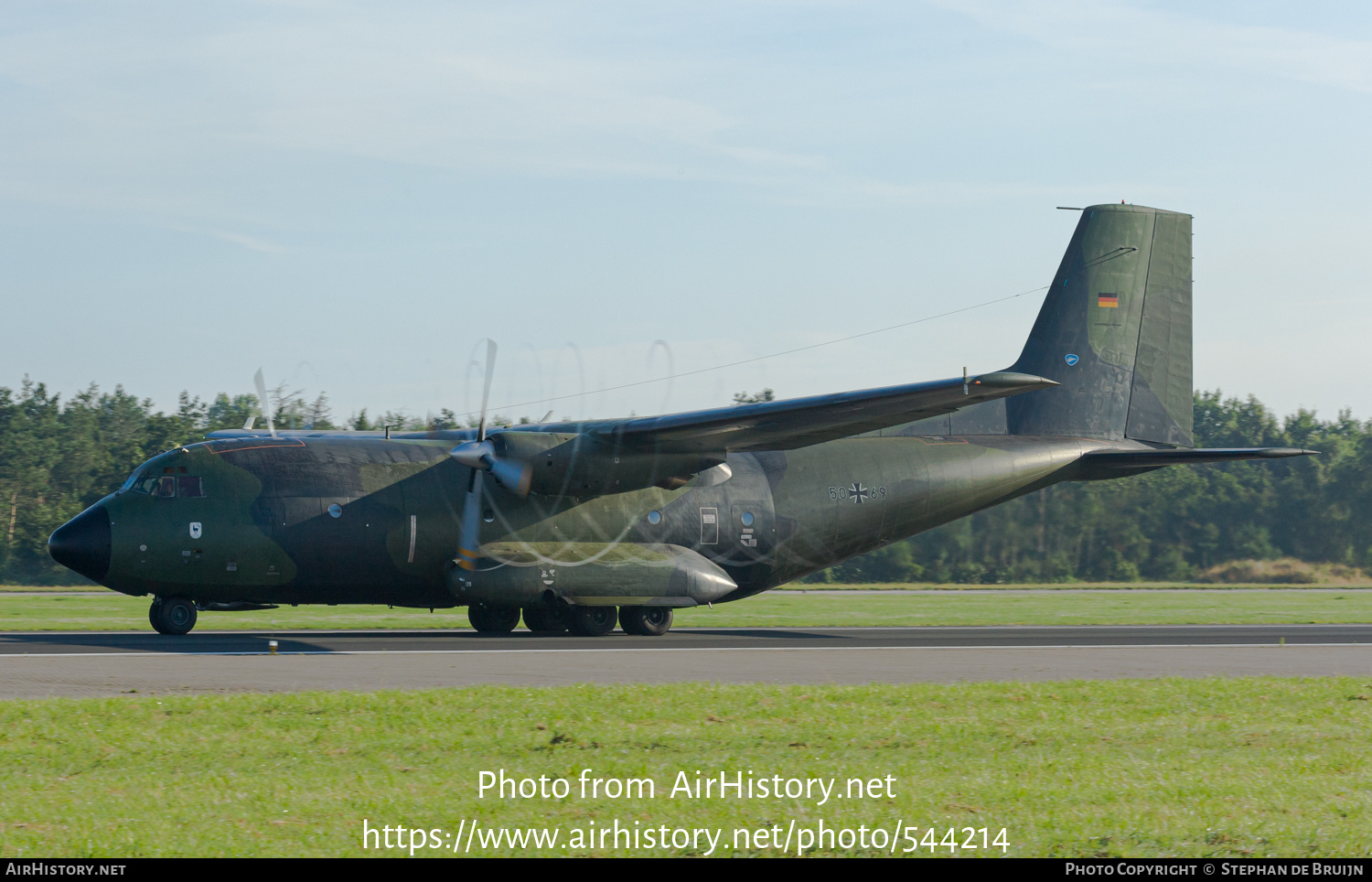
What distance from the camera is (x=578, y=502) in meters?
23.7

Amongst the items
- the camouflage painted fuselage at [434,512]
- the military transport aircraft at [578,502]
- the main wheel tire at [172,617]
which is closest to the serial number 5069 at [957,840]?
the military transport aircraft at [578,502]

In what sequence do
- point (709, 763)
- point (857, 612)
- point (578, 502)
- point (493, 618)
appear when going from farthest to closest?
point (857, 612), point (493, 618), point (578, 502), point (709, 763)

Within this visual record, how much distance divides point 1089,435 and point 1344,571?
108 feet

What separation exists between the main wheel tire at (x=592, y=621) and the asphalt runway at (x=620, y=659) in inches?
14.9

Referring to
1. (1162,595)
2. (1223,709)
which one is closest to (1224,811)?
(1223,709)

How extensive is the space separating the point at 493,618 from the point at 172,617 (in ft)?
19.5

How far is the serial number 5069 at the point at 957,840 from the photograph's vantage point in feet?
26.3

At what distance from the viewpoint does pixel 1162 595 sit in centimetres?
4438

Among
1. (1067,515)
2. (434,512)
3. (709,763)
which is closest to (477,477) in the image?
(434,512)

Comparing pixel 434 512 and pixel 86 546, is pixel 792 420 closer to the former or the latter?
pixel 434 512

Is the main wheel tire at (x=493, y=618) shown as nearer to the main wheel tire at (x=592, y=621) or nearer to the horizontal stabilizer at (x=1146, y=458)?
the main wheel tire at (x=592, y=621)

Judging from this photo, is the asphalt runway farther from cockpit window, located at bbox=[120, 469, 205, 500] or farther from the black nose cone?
cockpit window, located at bbox=[120, 469, 205, 500]
